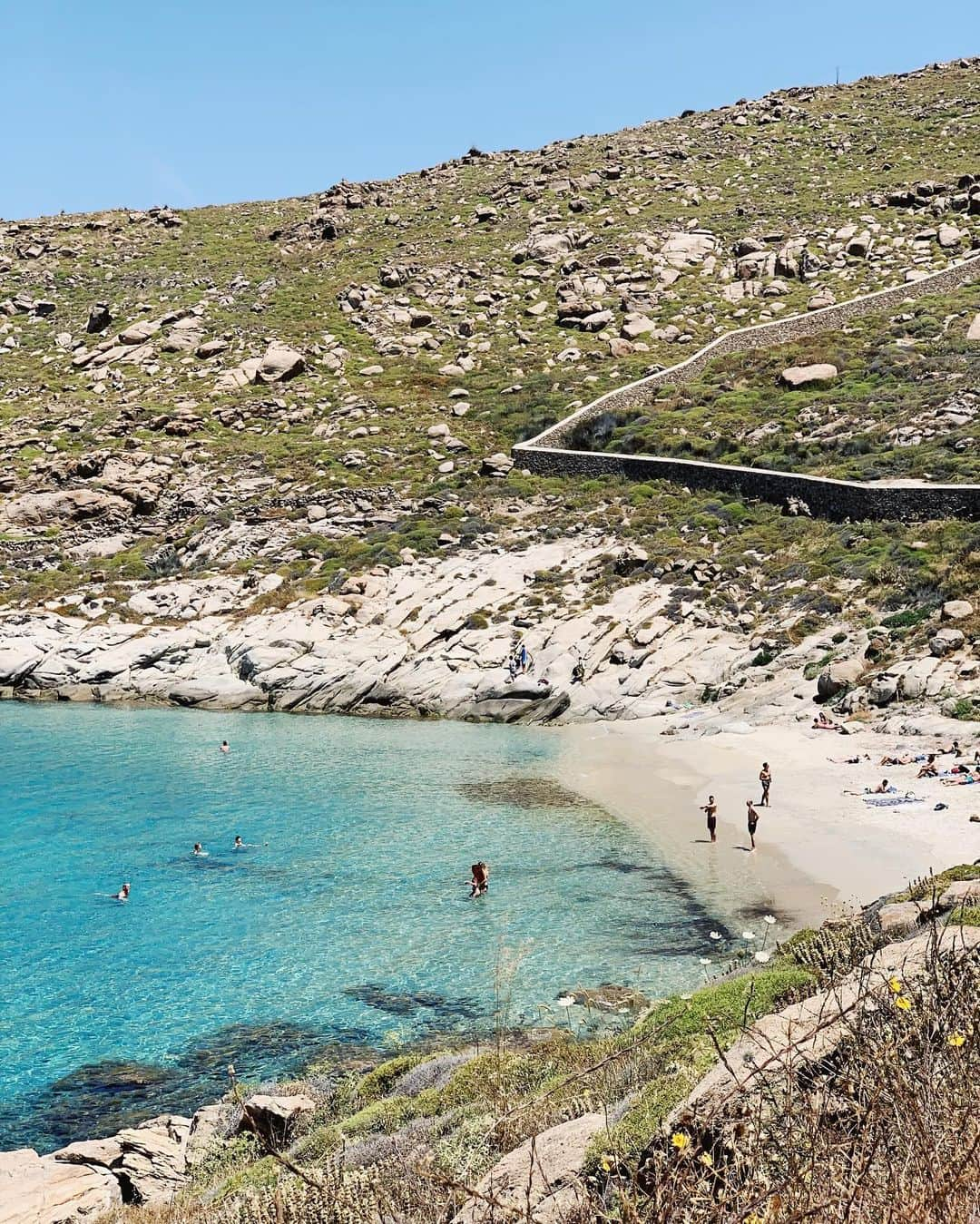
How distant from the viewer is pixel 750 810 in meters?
22.8

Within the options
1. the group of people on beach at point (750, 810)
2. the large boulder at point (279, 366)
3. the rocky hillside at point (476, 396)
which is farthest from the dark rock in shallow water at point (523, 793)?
the large boulder at point (279, 366)

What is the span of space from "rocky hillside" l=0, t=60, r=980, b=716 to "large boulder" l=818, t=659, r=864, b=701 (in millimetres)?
2422

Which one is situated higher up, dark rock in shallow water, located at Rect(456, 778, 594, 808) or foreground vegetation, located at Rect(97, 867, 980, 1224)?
foreground vegetation, located at Rect(97, 867, 980, 1224)

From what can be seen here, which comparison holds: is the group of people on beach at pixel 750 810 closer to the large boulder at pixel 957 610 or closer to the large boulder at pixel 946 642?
the large boulder at pixel 946 642

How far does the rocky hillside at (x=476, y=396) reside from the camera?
4169 centimetres

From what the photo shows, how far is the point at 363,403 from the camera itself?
2506 inches

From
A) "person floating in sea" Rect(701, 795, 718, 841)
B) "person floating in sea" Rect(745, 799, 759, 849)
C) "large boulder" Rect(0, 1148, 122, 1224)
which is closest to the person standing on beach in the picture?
"person floating in sea" Rect(701, 795, 718, 841)

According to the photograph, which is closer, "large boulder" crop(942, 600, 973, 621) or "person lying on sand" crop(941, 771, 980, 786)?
"person lying on sand" crop(941, 771, 980, 786)

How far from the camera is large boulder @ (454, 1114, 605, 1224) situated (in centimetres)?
570

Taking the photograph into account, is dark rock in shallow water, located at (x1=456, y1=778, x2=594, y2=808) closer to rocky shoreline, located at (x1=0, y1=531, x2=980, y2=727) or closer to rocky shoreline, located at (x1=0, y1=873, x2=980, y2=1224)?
rocky shoreline, located at (x1=0, y1=531, x2=980, y2=727)

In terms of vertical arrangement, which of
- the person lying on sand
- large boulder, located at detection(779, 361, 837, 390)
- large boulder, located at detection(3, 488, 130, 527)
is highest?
large boulder, located at detection(779, 361, 837, 390)

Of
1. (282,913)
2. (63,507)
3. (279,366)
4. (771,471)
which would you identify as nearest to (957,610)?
(771,471)

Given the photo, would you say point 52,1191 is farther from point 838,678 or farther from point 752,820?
point 838,678

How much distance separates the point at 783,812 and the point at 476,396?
44.4 metres
